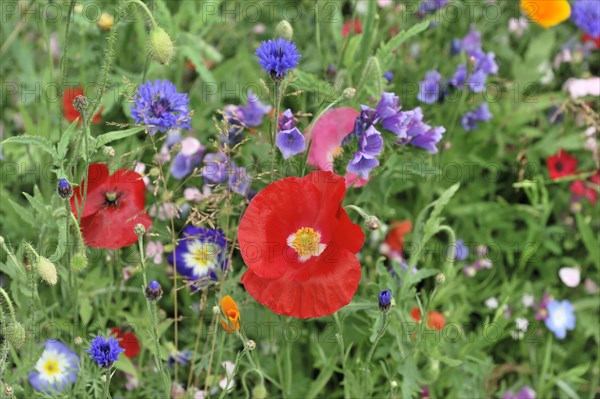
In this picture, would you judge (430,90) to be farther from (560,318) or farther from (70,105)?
(70,105)

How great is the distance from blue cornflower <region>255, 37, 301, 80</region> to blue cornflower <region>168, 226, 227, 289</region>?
19.2 inches

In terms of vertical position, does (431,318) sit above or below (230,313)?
below

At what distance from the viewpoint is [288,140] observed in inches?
59.9

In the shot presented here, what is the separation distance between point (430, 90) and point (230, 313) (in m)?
0.97

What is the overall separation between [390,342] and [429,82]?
2.50 ft

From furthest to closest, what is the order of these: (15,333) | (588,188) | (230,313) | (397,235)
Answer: (588,188)
(397,235)
(230,313)
(15,333)

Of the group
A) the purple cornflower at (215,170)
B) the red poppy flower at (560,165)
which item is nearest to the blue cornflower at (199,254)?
the purple cornflower at (215,170)

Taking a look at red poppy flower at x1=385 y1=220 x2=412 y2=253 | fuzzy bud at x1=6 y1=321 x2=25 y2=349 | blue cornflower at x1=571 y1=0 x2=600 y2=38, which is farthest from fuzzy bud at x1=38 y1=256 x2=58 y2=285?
blue cornflower at x1=571 y1=0 x2=600 y2=38

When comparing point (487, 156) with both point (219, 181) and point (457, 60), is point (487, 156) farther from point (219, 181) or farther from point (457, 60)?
point (219, 181)

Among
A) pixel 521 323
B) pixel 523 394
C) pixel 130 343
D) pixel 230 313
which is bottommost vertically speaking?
pixel 523 394

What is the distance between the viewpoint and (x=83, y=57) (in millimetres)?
2244

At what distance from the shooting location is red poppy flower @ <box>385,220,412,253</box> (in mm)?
2176

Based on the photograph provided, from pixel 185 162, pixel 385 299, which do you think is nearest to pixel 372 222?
pixel 385 299

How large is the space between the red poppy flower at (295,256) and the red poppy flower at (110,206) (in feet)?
0.92
